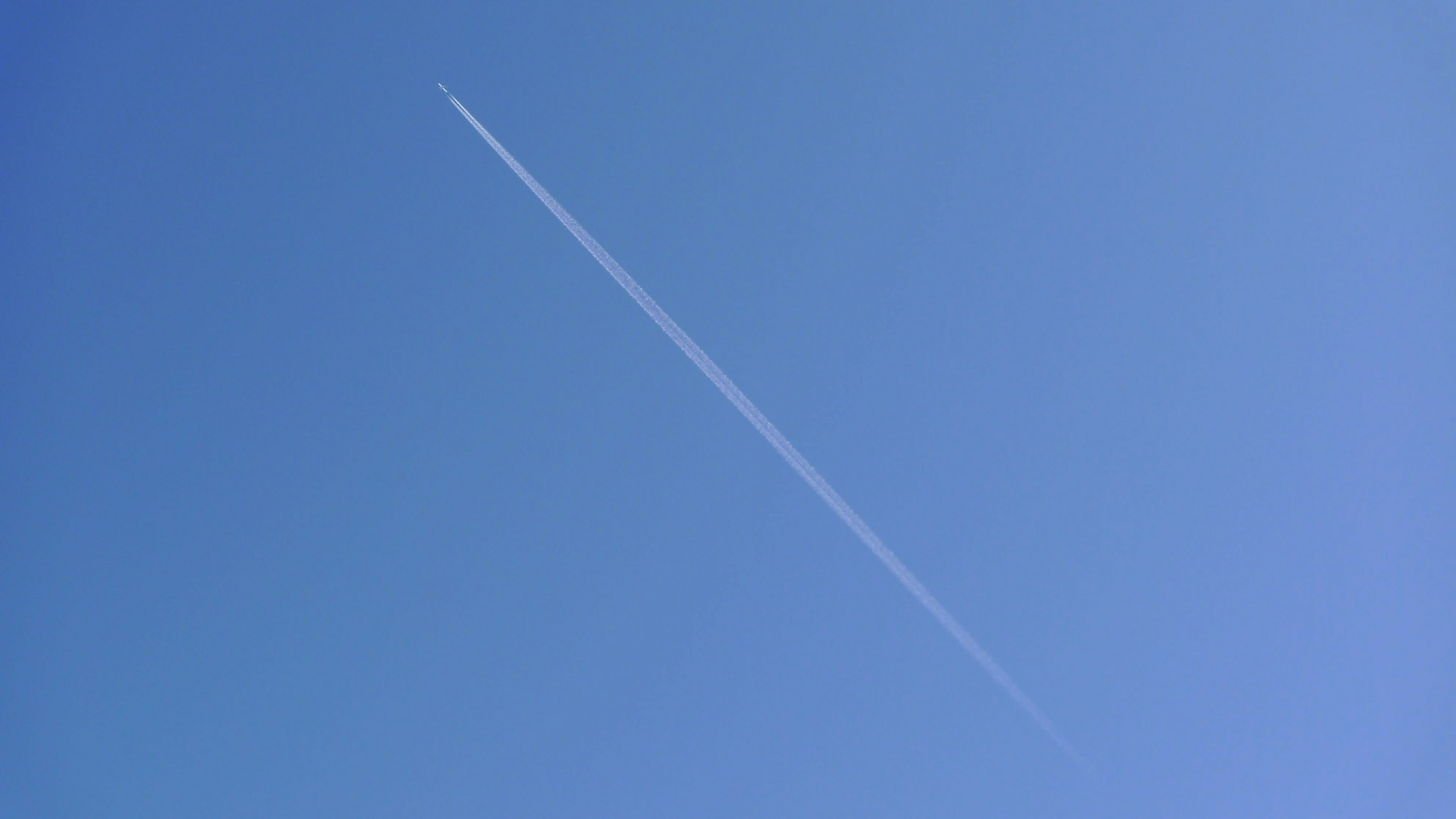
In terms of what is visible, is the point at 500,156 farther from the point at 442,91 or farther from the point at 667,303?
the point at 667,303

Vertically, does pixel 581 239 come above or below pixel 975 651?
above

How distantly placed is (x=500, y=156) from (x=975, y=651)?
330 inches

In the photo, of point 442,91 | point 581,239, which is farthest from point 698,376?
point 442,91

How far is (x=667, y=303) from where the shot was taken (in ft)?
39.3

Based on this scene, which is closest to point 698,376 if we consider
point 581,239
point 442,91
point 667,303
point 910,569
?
point 667,303

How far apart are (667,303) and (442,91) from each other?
3803 millimetres

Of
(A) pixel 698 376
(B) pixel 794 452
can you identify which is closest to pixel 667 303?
(A) pixel 698 376

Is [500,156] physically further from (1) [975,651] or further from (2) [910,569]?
(1) [975,651]

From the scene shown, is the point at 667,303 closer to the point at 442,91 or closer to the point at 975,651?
the point at 442,91

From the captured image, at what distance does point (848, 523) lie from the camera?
11.9m

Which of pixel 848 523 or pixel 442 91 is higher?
pixel 442 91

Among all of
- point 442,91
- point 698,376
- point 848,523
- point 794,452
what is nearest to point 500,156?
point 442,91

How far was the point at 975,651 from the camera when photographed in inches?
466

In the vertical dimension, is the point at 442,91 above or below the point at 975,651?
above
